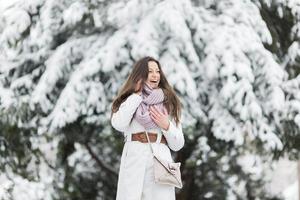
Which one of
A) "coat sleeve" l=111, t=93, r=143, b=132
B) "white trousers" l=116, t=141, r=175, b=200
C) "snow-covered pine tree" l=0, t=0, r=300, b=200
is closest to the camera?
"coat sleeve" l=111, t=93, r=143, b=132

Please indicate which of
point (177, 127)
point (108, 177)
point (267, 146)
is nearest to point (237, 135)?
point (267, 146)

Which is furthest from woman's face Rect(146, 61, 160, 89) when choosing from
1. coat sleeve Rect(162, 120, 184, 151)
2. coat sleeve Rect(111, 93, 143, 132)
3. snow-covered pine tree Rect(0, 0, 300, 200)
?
snow-covered pine tree Rect(0, 0, 300, 200)

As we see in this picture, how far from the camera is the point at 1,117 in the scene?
8.81 m

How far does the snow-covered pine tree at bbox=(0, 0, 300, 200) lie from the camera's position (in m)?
8.19

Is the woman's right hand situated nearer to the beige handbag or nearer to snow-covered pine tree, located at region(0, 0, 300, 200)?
the beige handbag

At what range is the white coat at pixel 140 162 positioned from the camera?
14.3 ft

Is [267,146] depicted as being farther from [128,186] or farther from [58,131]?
[128,186]

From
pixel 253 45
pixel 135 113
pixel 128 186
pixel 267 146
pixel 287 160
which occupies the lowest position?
pixel 287 160

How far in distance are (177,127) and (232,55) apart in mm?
3699

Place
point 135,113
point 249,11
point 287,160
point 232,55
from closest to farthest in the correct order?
point 135,113 < point 232,55 < point 249,11 < point 287,160

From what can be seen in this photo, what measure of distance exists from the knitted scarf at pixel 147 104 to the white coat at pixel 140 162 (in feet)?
0.15

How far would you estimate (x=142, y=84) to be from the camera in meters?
4.40

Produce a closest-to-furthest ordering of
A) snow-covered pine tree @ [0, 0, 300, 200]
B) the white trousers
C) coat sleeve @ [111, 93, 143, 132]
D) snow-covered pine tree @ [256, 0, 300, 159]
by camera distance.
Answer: coat sleeve @ [111, 93, 143, 132], the white trousers, snow-covered pine tree @ [0, 0, 300, 200], snow-covered pine tree @ [256, 0, 300, 159]

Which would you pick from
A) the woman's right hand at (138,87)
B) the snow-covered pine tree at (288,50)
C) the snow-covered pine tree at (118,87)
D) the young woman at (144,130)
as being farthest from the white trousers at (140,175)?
the snow-covered pine tree at (288,50)
